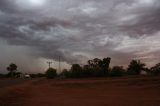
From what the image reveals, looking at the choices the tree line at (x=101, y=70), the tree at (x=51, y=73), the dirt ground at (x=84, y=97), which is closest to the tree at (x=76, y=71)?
the tree line at (x=101, y=70)

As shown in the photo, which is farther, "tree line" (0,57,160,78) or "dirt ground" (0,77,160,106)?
"tree line" (0,57,160,78)

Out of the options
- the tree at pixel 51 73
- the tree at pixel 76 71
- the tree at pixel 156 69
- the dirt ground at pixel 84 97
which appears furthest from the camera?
the tree at pixel 51 73

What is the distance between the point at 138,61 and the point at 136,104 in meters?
118

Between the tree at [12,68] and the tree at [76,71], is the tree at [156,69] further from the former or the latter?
the tree at [12,68]

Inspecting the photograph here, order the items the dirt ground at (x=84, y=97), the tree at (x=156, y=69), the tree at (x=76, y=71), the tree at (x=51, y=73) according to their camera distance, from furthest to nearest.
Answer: the tree at (x=51, y=73), the tree at (x=76, y=71), the tree at (x=156, y=69), the dirt ground at (x=84, y=97)

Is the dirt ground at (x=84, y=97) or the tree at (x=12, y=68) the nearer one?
the dirt ground at (x=84, y=97)

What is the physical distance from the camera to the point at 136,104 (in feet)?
Result: 58.9

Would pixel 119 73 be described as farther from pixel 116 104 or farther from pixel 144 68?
pixel 116 104

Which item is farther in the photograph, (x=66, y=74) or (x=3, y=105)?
(x=66, y=74)

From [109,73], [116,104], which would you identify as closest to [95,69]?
[109,73]

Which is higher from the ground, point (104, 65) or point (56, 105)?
point (104, 65)

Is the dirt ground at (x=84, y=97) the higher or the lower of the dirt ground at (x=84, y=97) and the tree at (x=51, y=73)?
the lower

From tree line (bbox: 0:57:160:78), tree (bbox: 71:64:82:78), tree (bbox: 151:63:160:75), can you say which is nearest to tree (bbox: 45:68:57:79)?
tree line (bbox: 0:57:160:78)

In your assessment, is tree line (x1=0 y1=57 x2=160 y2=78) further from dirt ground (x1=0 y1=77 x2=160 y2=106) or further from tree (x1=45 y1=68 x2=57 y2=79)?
dirt ground (x1=0 y1=77 x2=160 y2=106)
